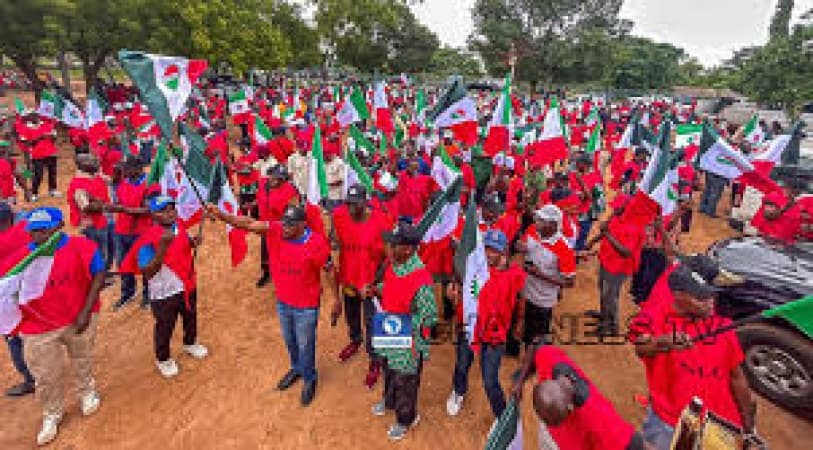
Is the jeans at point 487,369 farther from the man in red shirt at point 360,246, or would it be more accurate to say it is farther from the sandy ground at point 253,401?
the man in red shirt at point 360,246

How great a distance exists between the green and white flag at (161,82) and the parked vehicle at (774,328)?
18.5 feet

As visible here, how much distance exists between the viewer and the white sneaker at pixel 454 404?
4.28 meters

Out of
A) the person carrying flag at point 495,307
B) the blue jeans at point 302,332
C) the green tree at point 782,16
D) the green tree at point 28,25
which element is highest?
the green tree at point 782,16

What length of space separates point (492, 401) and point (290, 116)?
12.5 meters

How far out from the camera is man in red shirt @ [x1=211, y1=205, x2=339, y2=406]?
3.86m

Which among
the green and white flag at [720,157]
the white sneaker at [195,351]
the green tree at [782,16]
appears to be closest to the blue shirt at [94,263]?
the white sneaker at [195,351]

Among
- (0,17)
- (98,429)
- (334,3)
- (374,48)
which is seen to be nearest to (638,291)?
(98,429)

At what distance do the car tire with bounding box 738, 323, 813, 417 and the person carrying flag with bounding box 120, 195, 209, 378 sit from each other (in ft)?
18.2

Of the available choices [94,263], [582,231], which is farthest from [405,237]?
[582,231]

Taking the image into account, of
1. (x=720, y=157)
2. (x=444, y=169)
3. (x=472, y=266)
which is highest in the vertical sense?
(x=720, y=157)

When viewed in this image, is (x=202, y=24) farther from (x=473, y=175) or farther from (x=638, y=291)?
(x=638, y=291)

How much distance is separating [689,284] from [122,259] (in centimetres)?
649

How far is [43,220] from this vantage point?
139 inches

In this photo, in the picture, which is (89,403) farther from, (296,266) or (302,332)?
(296,266)
